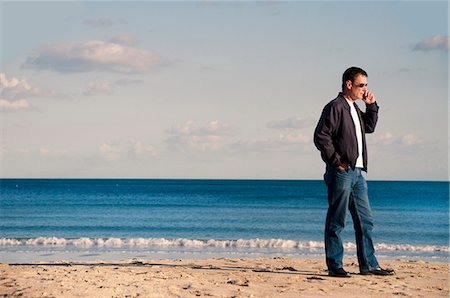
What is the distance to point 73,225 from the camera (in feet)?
95.3

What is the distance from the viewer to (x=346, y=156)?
7.98 metres

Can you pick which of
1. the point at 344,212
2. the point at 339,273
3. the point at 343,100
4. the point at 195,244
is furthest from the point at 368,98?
the point at 195,244

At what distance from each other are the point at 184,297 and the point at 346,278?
2.06m

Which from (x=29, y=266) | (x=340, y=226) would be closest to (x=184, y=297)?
(x=340, y=226)

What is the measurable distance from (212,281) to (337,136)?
2.19 metres

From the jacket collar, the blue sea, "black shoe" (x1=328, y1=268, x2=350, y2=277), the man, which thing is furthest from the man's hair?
the blue sea

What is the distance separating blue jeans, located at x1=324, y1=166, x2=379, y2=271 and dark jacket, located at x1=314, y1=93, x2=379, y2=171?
0.17 meters

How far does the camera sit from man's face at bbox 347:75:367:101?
8156mm

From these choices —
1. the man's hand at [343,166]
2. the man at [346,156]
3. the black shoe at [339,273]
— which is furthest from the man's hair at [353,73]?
the black shoe at [339,273]

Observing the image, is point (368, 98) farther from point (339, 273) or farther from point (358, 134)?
point (339, 273)

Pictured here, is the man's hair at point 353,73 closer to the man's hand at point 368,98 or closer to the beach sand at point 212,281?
the man's hand at point 368,98

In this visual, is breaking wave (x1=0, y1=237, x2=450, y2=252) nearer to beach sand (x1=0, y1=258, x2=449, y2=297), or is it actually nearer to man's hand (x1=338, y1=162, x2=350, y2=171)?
beach sand (x1=0, y1=258, x2=449, y2=297)

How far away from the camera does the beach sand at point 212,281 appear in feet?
24.5

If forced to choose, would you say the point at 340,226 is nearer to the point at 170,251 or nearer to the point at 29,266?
the point at 29,266
